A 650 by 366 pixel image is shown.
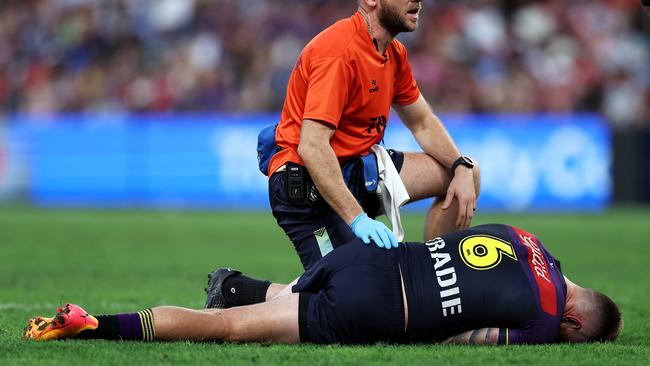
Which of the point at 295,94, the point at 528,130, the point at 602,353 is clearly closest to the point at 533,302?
the point at 602,353

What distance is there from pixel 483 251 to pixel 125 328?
1.80 meters

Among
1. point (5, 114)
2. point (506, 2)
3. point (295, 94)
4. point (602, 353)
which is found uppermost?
point (506, 2)

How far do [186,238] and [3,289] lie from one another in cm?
506

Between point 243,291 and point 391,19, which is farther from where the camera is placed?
point 243,291

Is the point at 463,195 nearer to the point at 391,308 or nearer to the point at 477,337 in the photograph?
the point at 477,337

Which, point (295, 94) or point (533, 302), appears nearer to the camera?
point (533, 302)

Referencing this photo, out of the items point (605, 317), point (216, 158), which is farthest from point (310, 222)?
point (216, 158)

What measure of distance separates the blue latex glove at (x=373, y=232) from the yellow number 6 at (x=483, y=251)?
356mm

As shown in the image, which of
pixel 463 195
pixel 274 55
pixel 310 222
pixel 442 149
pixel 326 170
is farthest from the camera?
pixel 274 55

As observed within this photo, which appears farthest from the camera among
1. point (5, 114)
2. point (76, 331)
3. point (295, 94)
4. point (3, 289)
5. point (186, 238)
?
point (5, 114)

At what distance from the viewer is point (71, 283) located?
8977 mm

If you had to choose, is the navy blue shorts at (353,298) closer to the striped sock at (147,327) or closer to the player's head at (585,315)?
the striped sock at (147,327)

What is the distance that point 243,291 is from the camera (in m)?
6.68

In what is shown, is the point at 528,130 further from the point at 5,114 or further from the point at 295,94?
the point at 295,94
